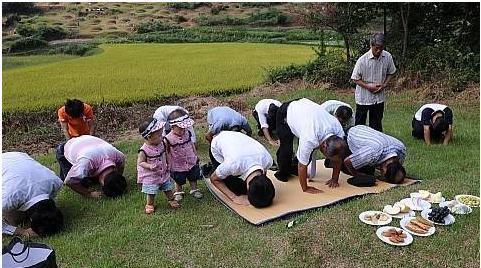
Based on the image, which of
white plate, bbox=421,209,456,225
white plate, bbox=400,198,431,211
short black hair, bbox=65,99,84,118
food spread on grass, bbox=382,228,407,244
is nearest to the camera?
food spread on grass, bbox=382,228,407,244

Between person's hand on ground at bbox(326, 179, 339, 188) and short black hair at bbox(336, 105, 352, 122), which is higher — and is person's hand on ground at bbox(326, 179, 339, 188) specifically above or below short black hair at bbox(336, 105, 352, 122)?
below

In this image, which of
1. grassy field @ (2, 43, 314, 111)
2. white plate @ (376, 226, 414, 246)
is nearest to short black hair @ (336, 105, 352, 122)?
white plate @ (376, 226, 414, 246)

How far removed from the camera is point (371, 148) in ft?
18.8

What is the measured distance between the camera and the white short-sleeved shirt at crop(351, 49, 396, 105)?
7.10 metres

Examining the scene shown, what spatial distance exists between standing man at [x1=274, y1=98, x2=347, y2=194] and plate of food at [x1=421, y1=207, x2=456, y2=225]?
3.43ft

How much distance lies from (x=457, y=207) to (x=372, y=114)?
268 cm

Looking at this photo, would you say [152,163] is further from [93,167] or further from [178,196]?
[93,167]

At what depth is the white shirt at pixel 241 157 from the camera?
209 inches

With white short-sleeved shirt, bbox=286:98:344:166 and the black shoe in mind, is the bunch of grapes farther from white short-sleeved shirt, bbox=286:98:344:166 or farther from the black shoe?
the black shoe

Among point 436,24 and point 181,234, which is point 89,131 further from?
point 436,24

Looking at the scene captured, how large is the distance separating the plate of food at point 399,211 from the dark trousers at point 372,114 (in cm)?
255

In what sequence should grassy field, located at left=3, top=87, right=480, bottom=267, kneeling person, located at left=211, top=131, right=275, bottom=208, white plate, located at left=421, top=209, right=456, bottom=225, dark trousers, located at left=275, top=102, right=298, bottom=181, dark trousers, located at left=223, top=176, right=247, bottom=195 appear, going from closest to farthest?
1. grassy field, located at left=3, top=87, right=480, bottom=267
2. white plate, located at left=421, top=209, right=456, bottom=225
3. kneeling person, located at left=211, top=131, right=275, bottom=208
4. dark trousers, located at left=223, top=176, right=247, bottom=195
5. dark trousers, located at left=275, top=102, right=298, bottom=181

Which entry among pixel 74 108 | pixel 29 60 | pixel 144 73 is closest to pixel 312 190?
pixel 74 108

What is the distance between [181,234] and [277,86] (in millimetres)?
8103
